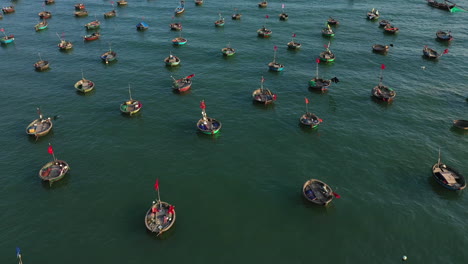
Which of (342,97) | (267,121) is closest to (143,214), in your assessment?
(267,121)

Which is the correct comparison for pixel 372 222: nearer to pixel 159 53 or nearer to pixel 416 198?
pixel 416 198

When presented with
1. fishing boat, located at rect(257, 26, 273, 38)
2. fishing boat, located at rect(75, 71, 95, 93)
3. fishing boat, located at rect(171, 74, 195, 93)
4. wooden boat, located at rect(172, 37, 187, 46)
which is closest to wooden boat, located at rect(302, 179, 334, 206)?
fishing boat, located at rect(171, 74, 195, 93)

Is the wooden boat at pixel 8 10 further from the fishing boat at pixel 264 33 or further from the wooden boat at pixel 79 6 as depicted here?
the fishing boat at pixel 264 33

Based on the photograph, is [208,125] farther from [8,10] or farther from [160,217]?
[8,10]

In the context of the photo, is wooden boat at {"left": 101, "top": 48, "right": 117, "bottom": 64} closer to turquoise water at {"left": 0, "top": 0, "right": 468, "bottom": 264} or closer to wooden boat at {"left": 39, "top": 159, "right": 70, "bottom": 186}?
turquoise water at {"left": 0, "top": 0, "right": 468, "bottom": 264}

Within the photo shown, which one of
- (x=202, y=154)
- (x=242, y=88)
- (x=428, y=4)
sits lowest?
(x=202, y=154)

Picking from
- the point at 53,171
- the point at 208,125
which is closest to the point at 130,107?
the point at 208,125
